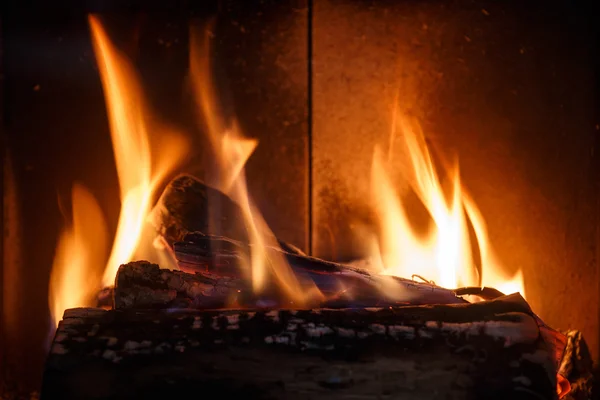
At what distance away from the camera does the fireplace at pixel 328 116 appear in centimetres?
173

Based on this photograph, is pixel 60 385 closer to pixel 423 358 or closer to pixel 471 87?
pixel 423 358

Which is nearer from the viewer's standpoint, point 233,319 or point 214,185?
point 233,319

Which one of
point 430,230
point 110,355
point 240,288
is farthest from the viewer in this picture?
point 430,230

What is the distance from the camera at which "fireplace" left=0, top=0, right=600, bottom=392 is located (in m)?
1.73

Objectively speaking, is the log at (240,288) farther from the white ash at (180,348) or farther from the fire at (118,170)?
the fire at (118,170)

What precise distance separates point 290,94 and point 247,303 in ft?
2.21

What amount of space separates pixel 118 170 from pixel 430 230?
2.74ft

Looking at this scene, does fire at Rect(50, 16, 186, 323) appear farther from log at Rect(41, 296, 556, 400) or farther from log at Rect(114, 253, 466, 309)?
log at Rect(41, 296, 556, 400)

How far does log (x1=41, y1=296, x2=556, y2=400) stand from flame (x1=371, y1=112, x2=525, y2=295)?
0.61 meters

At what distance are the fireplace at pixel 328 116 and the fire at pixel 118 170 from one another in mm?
24

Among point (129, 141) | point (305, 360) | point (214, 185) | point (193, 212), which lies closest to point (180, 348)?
point (305, 360)

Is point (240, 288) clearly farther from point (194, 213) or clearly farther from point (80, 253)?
point (80, 253)

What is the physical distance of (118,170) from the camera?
178 centimetres

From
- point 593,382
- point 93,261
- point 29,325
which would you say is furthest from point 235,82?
point 593,382
